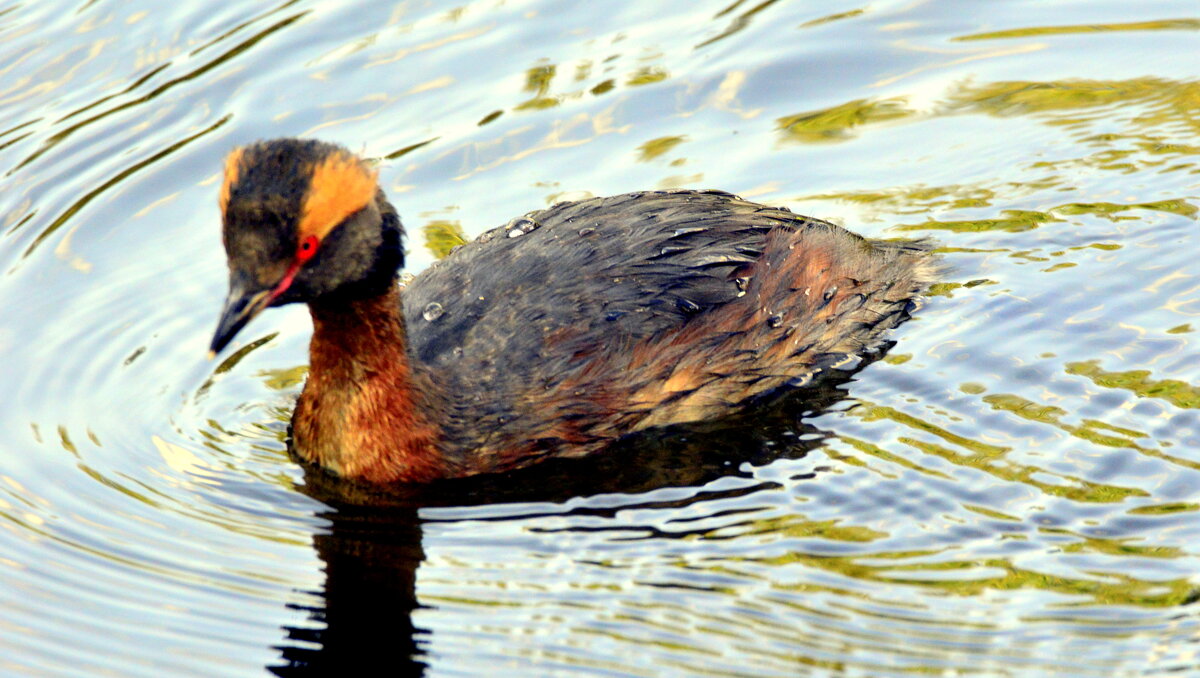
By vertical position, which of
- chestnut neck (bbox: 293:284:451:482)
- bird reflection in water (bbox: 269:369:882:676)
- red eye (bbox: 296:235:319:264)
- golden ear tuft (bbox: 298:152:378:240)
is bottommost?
bird reflection in water (bbox: 269:369:882:676)

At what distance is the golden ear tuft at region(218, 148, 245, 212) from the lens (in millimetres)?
8781

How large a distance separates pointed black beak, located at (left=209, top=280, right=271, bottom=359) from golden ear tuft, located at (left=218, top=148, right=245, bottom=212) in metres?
0.45

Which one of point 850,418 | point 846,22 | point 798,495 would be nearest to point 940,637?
point 798,495

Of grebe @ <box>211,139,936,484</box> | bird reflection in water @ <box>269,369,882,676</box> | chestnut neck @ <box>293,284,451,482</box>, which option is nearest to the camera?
bird reflection in water @ <box>269,369,882,676</box>

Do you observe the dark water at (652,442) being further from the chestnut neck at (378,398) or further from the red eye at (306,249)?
the red eye at (306,249)

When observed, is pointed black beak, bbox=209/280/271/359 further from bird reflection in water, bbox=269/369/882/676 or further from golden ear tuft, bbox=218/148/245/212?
bird reflection in water, bbox=269/369/882/676

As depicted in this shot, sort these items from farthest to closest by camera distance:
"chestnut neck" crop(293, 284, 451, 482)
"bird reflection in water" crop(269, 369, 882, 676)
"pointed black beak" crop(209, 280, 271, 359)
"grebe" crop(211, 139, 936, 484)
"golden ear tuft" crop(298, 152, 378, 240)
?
"chestnut neck" crop(293, 284, 451, 482), "grebe" crop(211, 139, 936, 484), "golden ear tuft" crop(298, 152, 378, 240), "pointed black beak" crop(209, 280, 271, 359), "bird reflection in water" crop(269, 369, 882, 676)

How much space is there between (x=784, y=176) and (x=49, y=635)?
6910 mm

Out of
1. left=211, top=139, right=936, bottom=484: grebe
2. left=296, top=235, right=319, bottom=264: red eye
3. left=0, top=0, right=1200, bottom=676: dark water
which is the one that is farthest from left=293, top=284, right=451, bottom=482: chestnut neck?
left=296, top=235, right=319, bottom=264: red eye

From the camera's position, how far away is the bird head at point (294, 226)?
28.6 feet

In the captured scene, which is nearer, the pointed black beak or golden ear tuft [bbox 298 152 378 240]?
the pointed black beak

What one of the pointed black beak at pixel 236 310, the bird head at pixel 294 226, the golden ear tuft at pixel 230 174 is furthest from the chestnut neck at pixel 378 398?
the golden ear tuft at pixel 230 174

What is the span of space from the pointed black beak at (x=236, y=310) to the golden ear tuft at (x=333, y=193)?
0.41 m

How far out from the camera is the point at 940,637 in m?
7.92
